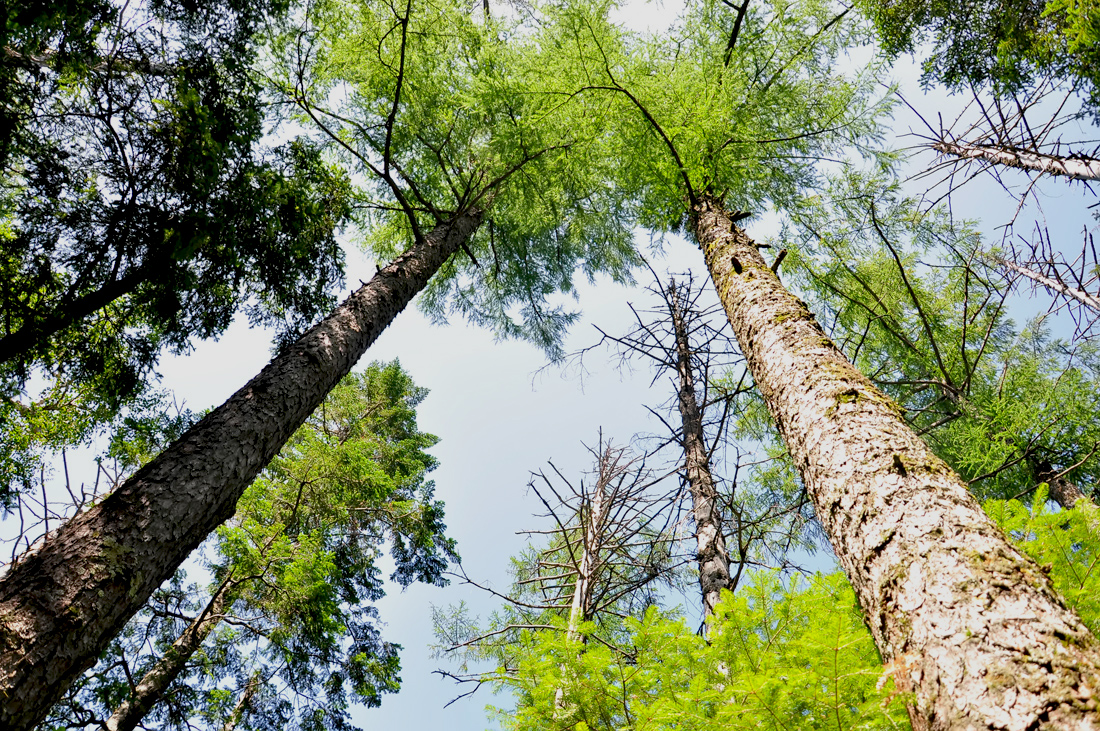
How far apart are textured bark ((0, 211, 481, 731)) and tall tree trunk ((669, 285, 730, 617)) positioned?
3209 mm

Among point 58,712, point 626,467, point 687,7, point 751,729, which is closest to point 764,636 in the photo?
point 751,729

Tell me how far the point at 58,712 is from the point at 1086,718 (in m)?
8.17

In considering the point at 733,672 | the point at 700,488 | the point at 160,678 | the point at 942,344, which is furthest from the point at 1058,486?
the point at 160,678

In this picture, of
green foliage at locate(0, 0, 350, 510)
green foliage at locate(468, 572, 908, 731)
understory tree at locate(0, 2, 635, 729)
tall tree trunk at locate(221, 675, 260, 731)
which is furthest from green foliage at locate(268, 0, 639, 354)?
tall tree trunk at locate(221, 675, 260, 731)

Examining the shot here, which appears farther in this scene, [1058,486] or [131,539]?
[1058,486]

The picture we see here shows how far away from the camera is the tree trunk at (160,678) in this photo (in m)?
5.22

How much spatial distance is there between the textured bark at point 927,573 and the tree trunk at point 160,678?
5.31 meters

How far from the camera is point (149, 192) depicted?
434cm

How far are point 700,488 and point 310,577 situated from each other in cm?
449

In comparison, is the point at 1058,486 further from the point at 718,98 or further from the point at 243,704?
the point at 243,704

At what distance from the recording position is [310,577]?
19.9 feet

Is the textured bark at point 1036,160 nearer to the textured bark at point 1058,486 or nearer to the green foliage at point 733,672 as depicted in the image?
the textured bark at point 1058,486

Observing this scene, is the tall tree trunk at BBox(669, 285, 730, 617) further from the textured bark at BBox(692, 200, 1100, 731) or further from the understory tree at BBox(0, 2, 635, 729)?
the understory tree at BBox(0, 2, 635, 729)

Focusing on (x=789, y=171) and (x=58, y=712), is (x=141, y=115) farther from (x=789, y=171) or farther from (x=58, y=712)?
(x=789, y=171)
